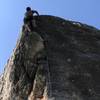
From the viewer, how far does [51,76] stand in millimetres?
17625

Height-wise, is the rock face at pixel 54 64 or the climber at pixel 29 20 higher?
the climber at pixel 29 20

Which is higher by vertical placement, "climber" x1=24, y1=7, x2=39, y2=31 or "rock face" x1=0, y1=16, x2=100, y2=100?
"climber" x1=24, y1=7, x2=39, y2=31

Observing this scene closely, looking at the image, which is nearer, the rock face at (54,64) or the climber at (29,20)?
the rock face at (54,64)

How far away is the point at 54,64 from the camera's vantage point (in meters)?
18.3

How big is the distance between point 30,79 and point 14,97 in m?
1.00

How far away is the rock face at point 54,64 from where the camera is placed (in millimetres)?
17328

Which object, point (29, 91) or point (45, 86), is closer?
point (45, 86)

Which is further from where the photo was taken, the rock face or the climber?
the climber

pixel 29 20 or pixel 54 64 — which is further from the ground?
pixel 29 20

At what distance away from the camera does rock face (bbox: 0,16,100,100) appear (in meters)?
17.3

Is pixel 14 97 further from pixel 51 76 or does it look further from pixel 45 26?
pixel 45 26

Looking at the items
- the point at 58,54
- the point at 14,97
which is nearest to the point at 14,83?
the point at 14,97


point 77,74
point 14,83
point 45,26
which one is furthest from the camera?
point 45,26

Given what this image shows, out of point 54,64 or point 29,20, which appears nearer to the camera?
point 54,64
